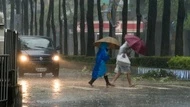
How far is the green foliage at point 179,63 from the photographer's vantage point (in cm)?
2809

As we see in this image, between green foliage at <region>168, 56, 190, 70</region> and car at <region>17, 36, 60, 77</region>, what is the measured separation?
5.34 m

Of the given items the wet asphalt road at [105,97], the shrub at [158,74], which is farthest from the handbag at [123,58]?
the shrub at [158,74]

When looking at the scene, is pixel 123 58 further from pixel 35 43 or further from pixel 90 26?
pixel 90 26

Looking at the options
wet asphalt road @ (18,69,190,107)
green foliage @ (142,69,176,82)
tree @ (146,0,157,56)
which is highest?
tree @ (146,0,157,56)

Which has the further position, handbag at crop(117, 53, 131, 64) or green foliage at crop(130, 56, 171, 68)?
green foliage at crop(130, 56, 171, 68)

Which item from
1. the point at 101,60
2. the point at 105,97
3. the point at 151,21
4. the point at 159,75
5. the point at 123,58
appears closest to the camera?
the point at 105,97

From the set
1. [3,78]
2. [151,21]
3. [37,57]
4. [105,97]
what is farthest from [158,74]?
[3,78]

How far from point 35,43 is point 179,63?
6.98m

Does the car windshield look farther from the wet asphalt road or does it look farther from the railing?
the railing

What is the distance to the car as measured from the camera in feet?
98.1

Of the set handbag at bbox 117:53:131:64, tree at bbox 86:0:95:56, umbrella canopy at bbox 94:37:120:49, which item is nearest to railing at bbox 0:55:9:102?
umbrella canopy at bbox 94:37:120:49

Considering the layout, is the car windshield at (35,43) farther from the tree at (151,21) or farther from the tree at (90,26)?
the tree at (90,26)

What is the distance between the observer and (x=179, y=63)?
28625 millimetres

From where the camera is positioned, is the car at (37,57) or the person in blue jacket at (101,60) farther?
the car at (37,57)
